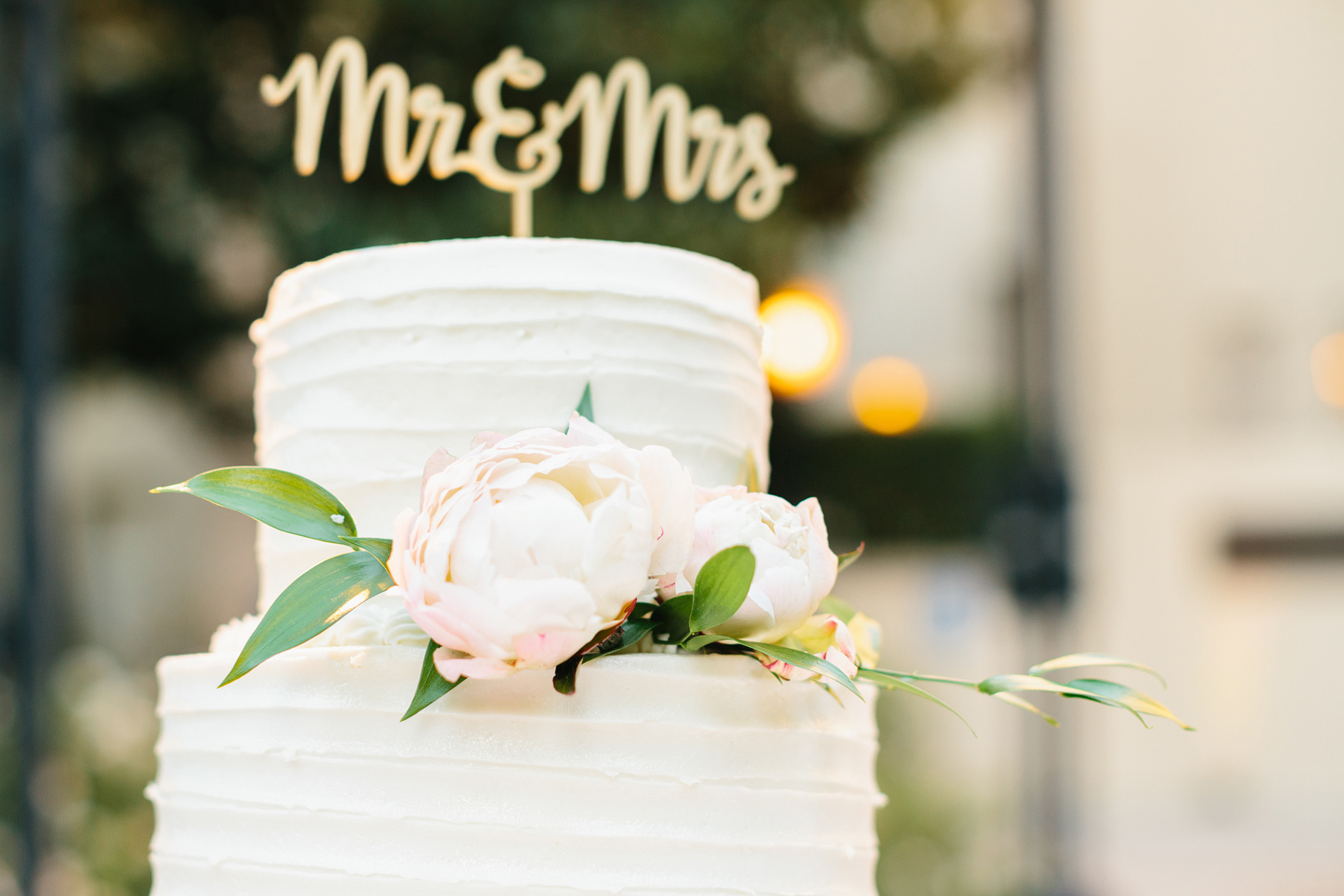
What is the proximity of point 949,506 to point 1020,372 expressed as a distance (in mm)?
1677

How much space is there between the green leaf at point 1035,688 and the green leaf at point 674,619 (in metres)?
0.22

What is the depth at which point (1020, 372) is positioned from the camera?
3.42 meters

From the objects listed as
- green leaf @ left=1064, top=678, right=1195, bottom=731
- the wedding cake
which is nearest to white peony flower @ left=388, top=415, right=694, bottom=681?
the wedding cake

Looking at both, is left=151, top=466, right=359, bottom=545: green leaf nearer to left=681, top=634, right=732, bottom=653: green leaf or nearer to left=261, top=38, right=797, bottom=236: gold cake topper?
left=681, top=634, right=732, bottom=653: green leaf

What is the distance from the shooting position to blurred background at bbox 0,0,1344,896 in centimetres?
310

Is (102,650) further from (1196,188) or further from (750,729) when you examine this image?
(1196,188)

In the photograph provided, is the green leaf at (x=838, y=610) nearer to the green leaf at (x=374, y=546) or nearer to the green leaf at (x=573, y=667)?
the green leaf at (x=573, y=667)

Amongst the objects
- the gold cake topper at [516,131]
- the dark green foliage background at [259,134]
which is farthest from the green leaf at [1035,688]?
the dark green foliage background at [259,134]

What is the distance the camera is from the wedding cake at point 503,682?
0.78 m

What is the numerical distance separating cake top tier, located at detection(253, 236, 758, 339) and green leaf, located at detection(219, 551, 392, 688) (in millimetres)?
269

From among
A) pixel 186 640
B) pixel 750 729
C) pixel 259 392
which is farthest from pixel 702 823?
pixel 186 640

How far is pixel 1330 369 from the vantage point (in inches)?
284

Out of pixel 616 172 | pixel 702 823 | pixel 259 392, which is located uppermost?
pixel 616 172

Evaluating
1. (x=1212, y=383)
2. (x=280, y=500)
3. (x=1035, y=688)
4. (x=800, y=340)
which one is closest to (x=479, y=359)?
(x=280, y=500)
